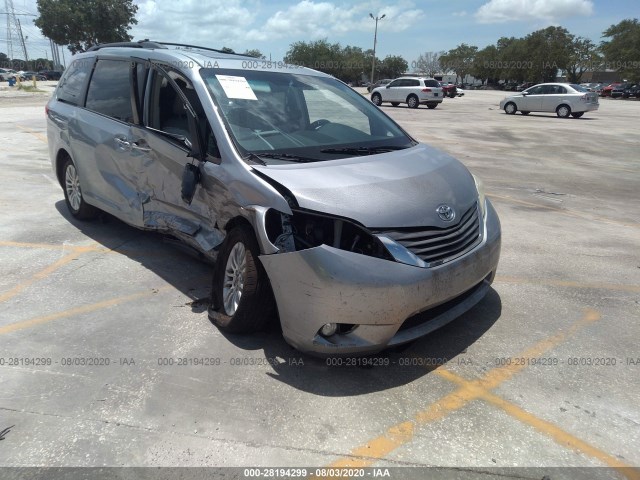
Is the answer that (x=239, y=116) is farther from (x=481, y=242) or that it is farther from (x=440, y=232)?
(x=481, y=242)

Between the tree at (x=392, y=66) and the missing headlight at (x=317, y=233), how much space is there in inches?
4058

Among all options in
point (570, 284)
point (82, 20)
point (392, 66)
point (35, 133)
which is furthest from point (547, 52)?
point (570, 284)

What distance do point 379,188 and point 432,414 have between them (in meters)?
1.36

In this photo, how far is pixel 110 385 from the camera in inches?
119

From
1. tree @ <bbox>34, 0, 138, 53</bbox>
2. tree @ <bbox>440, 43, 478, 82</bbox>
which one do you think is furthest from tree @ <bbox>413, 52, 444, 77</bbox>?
tree @ <bbox>34, 0, 138, 53</bbox>

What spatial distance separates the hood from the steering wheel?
0.70m

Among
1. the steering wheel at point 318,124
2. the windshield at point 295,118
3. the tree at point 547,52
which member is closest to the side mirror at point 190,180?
the windshield at point 295,118

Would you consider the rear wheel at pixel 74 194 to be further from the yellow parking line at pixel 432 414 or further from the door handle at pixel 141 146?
the yellow parking line at pixel 432 414

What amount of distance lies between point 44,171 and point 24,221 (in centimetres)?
326

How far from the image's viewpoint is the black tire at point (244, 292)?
3225mm

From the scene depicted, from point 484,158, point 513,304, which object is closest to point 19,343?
point 513,304

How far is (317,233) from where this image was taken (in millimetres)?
3057

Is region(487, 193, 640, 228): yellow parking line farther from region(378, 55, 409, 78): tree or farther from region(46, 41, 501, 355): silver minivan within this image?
region(378, 55, 409, 78): tree

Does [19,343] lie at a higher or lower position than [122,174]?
lower
